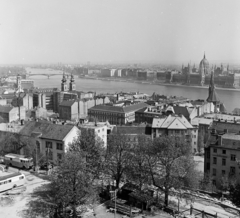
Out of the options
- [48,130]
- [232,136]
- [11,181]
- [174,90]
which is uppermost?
[232,136]

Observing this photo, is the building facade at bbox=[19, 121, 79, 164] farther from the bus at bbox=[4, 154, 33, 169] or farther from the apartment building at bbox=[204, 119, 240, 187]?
the apartment building at bbox=[204, 119, 240, 187]

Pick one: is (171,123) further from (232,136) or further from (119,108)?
(119,108)

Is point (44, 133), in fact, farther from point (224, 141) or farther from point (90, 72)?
point (90, 72)

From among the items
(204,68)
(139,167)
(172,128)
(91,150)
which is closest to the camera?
(139,167)

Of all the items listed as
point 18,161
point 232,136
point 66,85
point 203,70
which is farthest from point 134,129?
point 203,70

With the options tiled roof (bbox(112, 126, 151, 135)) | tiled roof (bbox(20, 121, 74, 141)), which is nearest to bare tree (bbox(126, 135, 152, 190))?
tiled roof (bbox(20, 121, 74, 141))

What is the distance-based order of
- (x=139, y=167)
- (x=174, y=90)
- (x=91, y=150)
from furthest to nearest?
1. (x=174, y=90)
2. (x=91, y=150)
3. (x=139, y=167)
